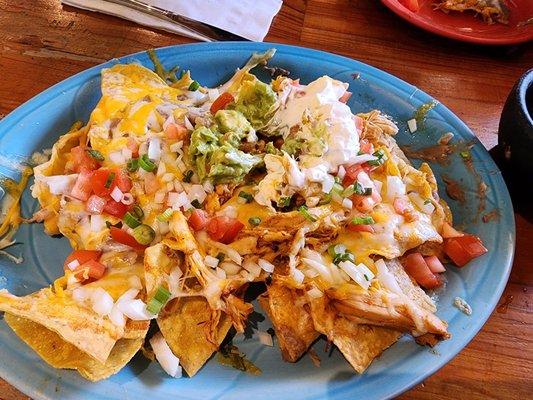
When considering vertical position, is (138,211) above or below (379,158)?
below

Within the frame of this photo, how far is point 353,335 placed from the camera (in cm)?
146

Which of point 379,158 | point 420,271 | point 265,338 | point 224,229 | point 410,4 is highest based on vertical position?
point 410,4

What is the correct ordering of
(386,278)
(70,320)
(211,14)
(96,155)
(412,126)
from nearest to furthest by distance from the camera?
(70,320) → (386,278) → (96,155) → (412,126) → (211,14)

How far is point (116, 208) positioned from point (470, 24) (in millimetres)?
1915

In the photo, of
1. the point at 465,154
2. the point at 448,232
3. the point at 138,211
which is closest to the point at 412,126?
the point at 465,154

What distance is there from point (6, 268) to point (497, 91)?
6.66 ft

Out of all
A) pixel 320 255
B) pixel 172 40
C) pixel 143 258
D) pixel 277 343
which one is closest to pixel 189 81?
pixel 172 40

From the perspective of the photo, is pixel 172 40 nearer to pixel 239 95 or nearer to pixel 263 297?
pixel 239 95

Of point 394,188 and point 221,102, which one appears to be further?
point 221,102

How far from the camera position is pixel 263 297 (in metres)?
1.56

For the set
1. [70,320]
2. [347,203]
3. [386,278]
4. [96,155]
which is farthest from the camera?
[96,155]

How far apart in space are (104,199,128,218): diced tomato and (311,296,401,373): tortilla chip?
24.8 inches

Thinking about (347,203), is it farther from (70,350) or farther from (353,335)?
(70,350)

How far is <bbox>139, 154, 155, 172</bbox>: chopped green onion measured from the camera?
1663 millimetres
